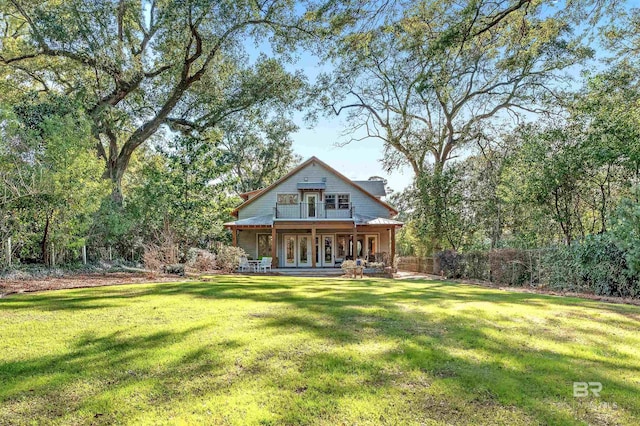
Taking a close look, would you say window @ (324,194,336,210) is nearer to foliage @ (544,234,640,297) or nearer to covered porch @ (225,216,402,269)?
covered porch @ (225,216,402,269)

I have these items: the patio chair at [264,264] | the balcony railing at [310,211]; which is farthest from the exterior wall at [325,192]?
the patio chair at [264,264]

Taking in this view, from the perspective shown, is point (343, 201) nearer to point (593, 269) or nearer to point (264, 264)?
point (264, 264)

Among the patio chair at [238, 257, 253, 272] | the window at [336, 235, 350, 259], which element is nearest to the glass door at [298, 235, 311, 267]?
the window at [336, 235, 350, 259]

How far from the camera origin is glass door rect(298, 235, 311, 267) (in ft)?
79.5

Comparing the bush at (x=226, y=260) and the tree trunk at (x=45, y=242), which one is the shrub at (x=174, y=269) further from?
the tree trunk at (x=45, y=242)

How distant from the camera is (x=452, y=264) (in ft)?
58.7

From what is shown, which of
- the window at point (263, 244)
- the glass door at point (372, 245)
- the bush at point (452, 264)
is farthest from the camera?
the glass door at point (372, 245)

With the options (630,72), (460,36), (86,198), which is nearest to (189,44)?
(86,198)

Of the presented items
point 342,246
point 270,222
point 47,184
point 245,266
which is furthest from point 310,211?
point 47,184

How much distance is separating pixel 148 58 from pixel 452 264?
773 inches

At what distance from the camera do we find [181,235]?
67.9 ft

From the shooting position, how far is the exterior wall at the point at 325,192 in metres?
24.3

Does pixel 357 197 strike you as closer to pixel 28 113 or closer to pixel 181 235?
pixel 181 235

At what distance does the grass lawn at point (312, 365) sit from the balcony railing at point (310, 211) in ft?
55.4
